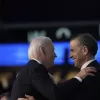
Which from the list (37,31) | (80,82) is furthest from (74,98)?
(37,31)

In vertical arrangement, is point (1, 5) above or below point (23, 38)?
above

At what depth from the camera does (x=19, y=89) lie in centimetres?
464

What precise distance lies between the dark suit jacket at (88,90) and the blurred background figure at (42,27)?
5790 millimetres

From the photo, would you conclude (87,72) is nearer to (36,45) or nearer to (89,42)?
(89,42)

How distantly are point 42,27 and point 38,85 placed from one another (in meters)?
6.17

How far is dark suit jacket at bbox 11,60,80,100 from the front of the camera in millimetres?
4539

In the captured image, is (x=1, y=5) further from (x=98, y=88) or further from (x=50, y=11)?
(x=98, y=88)

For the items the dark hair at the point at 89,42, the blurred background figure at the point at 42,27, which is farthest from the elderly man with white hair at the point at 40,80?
the blurred background figure at the point at 42,27

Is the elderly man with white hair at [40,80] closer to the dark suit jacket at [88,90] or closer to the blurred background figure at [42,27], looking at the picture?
the dark suit jacket at [88,90]

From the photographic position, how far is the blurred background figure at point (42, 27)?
34.7 feet

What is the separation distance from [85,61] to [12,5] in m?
6.19

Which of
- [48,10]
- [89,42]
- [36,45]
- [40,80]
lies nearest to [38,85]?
[40,80]

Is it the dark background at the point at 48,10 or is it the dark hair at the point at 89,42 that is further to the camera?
the dark background at the point at 48,10

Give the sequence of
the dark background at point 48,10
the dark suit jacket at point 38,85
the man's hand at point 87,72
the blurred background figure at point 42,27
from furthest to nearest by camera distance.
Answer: the dark background at point 48,10 < the blurred background figure at point 42,27 < the man's hand at point 87,72 < the dark suit jacket at point 38,85
